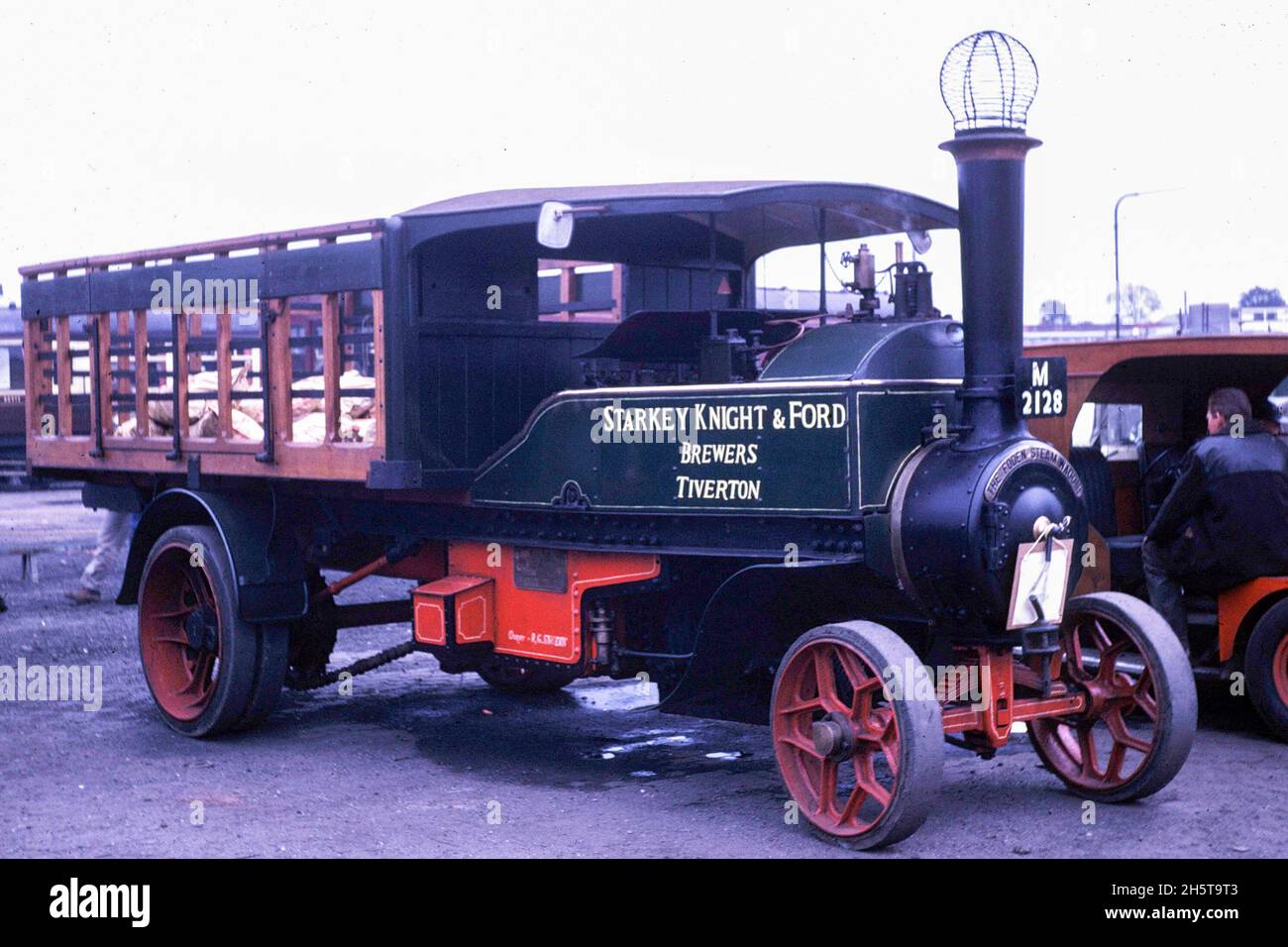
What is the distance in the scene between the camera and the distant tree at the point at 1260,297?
47.5 m

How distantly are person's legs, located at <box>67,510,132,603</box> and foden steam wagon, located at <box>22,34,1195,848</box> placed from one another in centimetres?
306

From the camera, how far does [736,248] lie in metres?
7.42

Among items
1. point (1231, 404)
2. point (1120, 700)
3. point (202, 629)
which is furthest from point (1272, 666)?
point (202, 629)

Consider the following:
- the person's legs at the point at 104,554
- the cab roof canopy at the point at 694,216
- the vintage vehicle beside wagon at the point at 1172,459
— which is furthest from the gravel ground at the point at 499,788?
the person's legs at the point at 104,554

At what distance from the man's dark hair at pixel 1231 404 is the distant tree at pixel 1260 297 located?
41.4 m

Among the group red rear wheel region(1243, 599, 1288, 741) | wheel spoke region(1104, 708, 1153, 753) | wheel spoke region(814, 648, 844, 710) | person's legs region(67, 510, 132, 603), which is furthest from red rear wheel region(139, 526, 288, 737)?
red rear wheel region(1243, 599, 1288, 741)

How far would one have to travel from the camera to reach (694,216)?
6672 millimetres

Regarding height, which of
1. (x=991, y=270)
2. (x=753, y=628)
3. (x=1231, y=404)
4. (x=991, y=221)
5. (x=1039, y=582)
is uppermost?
(x=991, y=221)

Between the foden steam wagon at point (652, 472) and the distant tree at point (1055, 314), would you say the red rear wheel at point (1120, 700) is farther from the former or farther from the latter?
the distant tree at point (1055, 314)

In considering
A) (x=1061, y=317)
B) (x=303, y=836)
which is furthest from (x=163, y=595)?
(x=1061, y=317)

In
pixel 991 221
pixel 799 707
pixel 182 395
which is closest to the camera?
pixel 991 221

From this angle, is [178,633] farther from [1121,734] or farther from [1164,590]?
[1164,590]

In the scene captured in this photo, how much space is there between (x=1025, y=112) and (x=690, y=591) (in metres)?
2.07

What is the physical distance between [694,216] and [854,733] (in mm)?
2423
